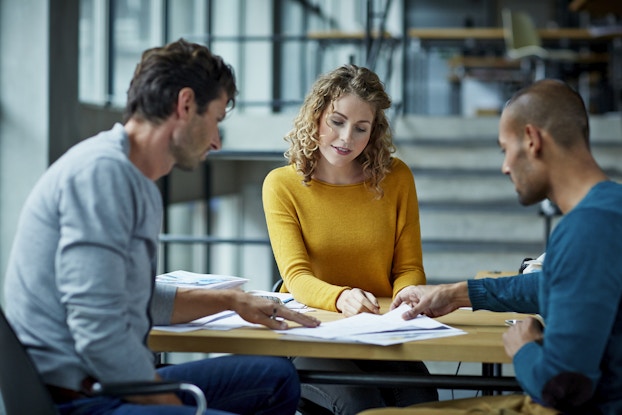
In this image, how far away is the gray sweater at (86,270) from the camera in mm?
1447

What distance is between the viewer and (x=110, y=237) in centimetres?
147

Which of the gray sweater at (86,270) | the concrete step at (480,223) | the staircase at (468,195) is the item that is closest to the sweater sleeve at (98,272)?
the gray sweater at (86,270)

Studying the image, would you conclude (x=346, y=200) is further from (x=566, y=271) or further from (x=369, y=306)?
(x=566, y=271)

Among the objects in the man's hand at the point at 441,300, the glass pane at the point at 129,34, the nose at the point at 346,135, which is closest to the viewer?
the man's hand at the point at 441,300

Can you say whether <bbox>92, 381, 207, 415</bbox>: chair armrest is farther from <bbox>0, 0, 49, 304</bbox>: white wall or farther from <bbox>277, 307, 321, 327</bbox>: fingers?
<bbox>0, 0, 49, 304</bbox>: white wall

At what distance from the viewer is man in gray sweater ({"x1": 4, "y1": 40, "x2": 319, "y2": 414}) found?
4.76ft

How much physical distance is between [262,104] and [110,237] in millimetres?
5562

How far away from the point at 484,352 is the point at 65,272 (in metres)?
0.82

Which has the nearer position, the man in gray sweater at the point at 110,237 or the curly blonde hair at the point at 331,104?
the man in gray sweater at the point at 110,237

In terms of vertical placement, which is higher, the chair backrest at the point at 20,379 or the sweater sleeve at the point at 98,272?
the sweater sleeve at the point at 98,272

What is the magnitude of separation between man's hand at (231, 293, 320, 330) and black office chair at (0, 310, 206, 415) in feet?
1.44

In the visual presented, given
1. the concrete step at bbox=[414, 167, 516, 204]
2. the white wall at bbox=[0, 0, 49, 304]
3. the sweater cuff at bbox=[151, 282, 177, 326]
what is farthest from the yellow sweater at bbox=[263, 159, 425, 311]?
the concrete step at bbox=[414, 167, 516, 204]

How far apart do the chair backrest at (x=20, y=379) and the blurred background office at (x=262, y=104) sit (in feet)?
7.15

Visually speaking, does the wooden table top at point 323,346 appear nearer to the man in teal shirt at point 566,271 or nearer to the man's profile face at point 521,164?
the man in teal shirt at point 566,271
